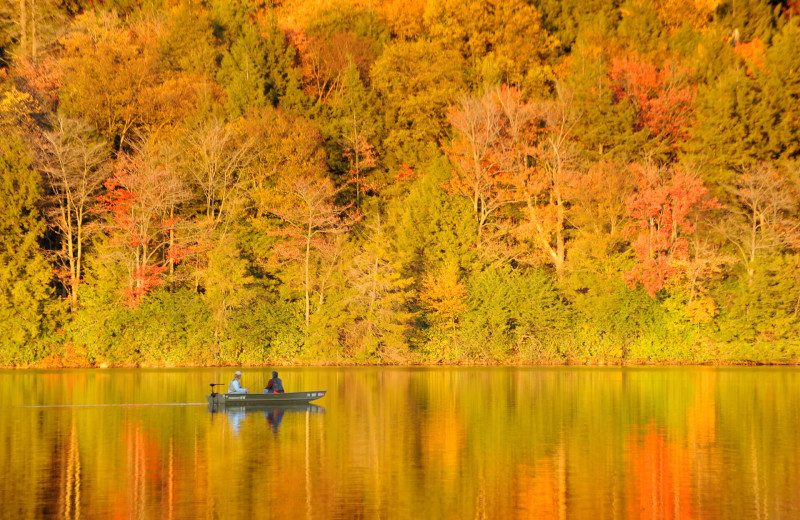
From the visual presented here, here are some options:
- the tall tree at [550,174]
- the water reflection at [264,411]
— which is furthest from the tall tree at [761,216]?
the water reflection at [264,411]

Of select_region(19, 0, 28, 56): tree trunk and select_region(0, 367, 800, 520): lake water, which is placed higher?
select_region(19, 0, 28, 56): tree trunk

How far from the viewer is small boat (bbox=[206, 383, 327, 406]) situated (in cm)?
3262

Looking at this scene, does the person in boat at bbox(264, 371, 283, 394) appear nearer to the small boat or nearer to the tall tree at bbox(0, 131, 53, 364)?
the small boat

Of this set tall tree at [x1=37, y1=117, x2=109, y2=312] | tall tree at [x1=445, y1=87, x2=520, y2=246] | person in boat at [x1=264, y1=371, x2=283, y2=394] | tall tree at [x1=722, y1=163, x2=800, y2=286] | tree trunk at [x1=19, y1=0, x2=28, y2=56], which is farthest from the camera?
tree trunk at [x1=19, y1=0, x2=28, y2=56]

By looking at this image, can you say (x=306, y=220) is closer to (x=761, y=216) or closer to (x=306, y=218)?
(x=306, y=218)

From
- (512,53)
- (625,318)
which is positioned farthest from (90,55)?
(625,318)

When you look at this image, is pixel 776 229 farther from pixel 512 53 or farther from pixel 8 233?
pixel 8 233

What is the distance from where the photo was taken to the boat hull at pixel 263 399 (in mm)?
32625

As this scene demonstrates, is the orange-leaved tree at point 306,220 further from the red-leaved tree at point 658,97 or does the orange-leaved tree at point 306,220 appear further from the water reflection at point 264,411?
the water reflection at point 264,411

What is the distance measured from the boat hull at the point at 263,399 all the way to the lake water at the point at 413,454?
0.49m

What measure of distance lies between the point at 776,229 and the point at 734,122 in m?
6.93

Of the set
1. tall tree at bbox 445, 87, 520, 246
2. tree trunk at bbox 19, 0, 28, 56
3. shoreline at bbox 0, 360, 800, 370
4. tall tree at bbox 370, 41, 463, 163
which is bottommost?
shoreline at bbox 0, 360, 800, 370

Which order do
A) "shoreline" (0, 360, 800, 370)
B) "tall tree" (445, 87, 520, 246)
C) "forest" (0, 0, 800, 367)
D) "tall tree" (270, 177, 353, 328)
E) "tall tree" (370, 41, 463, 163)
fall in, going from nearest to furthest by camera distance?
"shoreline" (0, 360, 800, 370) < "forest" (0, 0, 800, 367) < "tall tree" (270, 177, 353, 328) < "tall tree" (445, 87, 520, 246) < "tall tree" (370, 41, 463, 163)

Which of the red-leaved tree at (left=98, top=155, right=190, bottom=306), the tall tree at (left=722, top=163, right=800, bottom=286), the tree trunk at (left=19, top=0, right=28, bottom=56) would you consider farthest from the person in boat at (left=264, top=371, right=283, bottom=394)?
the tree trunk at (left=19, top=0, right=28, bottom=56)
